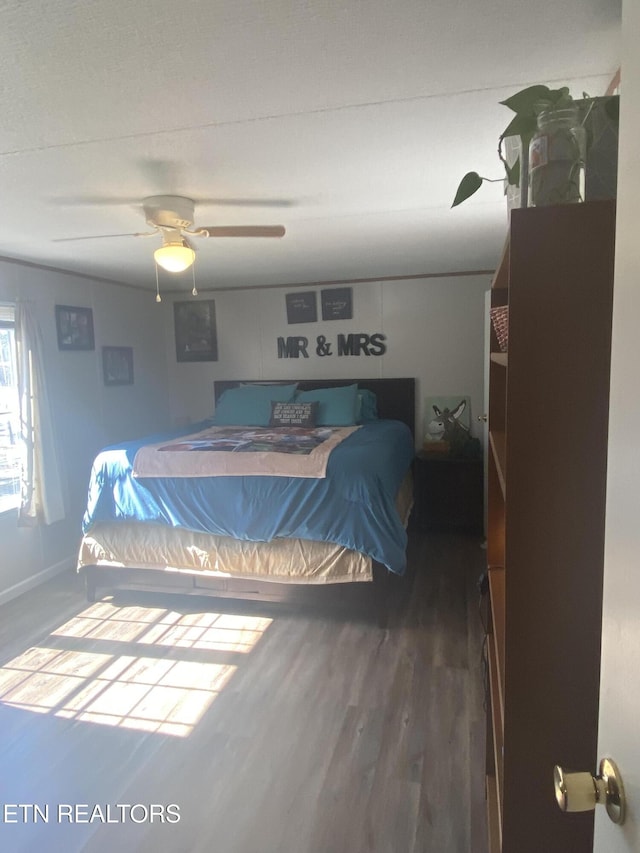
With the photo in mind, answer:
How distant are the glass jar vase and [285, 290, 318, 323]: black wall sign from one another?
3835 mm

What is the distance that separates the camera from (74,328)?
390cm

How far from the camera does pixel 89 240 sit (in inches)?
116

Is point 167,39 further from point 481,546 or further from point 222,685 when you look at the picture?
point 481,546

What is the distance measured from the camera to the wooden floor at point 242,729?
166cm

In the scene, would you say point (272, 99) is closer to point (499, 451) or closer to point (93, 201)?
point (499, 451)

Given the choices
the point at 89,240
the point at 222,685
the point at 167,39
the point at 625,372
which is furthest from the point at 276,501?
the point at 625,372

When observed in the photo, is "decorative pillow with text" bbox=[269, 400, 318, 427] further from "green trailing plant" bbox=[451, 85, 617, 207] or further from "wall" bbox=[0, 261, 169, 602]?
"green trailing plant" bbox=[451, 85, 617, 207]

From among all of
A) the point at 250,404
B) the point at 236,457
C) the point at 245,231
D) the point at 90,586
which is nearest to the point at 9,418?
the point at 90,586

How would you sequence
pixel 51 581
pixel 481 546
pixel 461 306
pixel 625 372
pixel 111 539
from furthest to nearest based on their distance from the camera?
1. pixel 461 306
2. pixel 481 546
3. pixel 51 581
4. pixel 111 539
5. pixel 625 372

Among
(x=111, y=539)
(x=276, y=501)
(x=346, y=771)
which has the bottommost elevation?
(x=346, y=771)

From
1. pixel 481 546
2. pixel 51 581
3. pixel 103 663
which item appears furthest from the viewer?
pixel 481 546

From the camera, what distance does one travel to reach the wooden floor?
166 cm

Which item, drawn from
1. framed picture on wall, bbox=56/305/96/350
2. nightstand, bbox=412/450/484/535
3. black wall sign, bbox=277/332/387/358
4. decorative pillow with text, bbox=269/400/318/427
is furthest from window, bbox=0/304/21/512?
nightstand, bbox=412/450/484/535

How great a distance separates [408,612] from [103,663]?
1.61 meters
